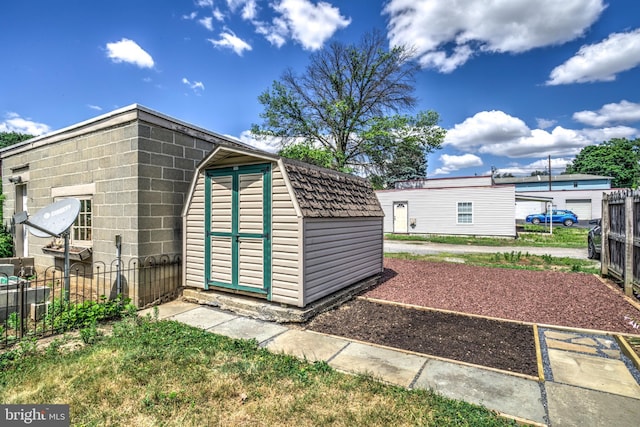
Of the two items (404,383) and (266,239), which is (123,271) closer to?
(266,239)

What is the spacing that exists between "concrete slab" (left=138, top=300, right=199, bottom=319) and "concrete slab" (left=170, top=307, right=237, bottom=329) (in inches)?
6.0

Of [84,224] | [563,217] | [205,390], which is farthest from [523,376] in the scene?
[563,217]

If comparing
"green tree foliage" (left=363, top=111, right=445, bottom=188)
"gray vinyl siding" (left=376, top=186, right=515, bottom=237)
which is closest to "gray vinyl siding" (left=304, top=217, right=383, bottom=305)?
"gray vinyl siding" (left=376, top=186, right=515, bottom=237)

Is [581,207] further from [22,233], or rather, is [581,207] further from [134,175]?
[22,233]

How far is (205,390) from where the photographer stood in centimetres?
277

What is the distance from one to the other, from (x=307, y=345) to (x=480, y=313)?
317 cm

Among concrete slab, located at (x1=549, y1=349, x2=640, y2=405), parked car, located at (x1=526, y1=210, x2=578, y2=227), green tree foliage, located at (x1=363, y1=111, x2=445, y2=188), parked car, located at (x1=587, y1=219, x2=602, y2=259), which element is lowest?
concrete slab, located at (x1=549, y1=349, x2=640, y2=405)

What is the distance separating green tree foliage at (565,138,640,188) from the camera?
49.6 metres

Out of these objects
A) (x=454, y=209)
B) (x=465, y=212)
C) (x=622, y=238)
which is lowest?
(x=622, y=238)

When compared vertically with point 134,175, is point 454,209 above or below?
below

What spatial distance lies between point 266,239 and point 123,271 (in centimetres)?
265

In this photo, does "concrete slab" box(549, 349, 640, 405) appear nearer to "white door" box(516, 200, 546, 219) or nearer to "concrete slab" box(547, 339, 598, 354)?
"concrete slab" box(547, 339, 598, 354)

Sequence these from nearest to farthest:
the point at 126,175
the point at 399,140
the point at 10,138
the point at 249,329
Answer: the point at 249,329
the point at 126,175
the point at 399,140
the point at 10,138

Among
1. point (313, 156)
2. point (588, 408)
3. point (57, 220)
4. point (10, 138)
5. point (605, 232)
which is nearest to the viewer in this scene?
point (588, 408)
